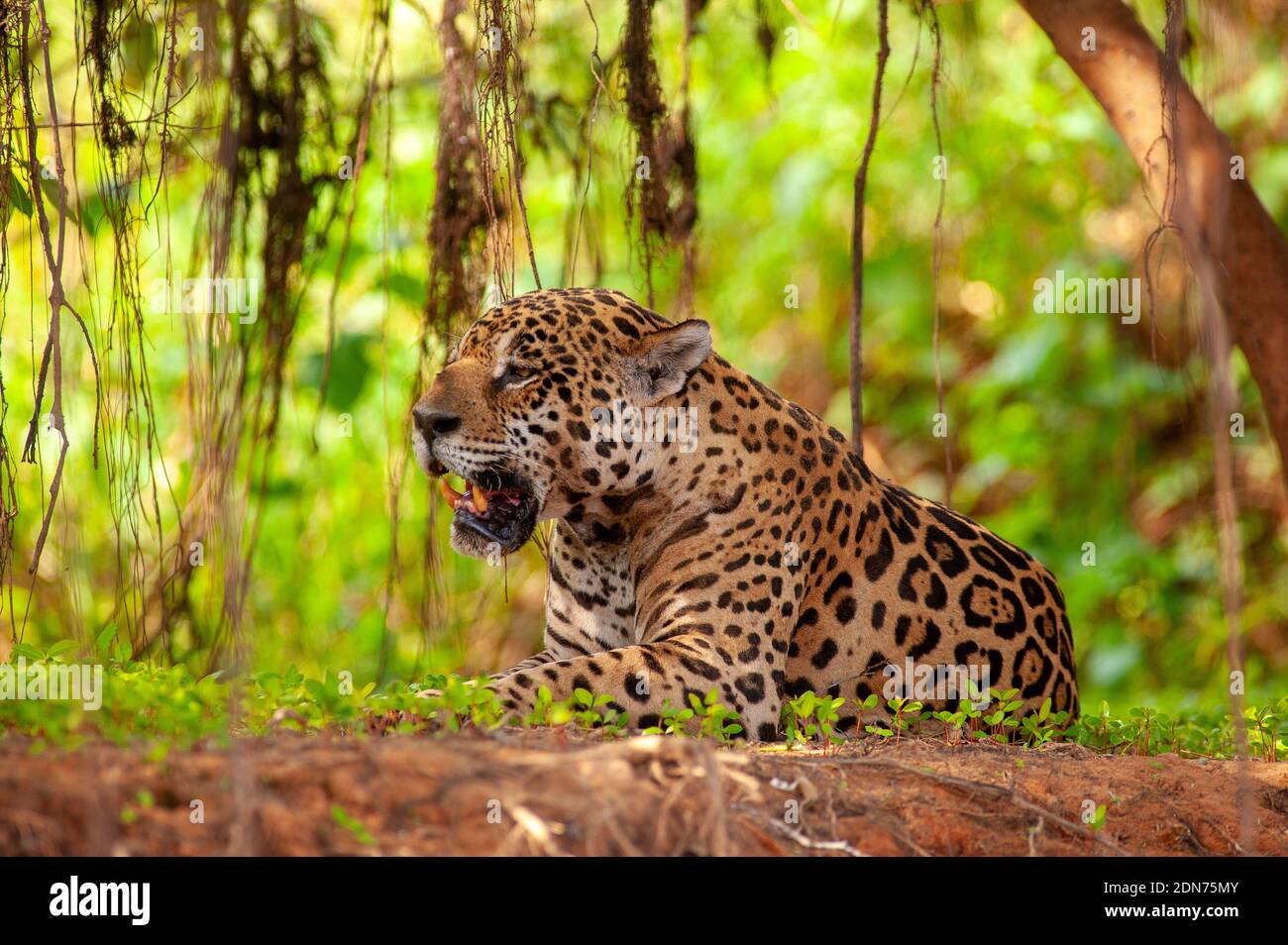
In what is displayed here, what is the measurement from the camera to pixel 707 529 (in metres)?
6.65

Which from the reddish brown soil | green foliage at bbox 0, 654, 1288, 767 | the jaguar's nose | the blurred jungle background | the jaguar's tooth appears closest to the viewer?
the reddish brown soil

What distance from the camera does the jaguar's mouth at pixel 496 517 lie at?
6574 mm

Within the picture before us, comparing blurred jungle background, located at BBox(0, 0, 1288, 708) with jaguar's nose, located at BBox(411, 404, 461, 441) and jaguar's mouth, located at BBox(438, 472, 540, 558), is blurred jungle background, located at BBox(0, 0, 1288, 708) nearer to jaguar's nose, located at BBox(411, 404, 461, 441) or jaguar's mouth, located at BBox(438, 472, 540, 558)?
jaguar's mouth, located at BBox(438, 472, 540, 558)

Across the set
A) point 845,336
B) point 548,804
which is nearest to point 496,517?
point 548,804

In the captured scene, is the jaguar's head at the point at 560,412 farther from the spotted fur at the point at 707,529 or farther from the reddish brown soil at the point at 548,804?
the reddish brown soil at the point at 548,804

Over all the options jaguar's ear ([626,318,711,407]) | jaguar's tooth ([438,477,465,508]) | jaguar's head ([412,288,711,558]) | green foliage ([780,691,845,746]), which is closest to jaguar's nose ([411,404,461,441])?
jaguar's head ([412,288,711,558])

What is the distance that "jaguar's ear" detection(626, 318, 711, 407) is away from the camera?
652cm

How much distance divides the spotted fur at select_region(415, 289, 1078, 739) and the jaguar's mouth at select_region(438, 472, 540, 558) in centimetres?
3

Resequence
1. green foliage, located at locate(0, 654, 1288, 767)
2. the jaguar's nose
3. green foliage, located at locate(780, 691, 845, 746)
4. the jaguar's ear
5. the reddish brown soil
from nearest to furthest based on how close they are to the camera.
A: 1. the reddish brown soil
2. green foliage, located at locate(0, 654, 1288, 767)
3. green foliage, located at locate(780, 691, 845, 746)
4. the jaguar's nose
5. the jaguar's ear

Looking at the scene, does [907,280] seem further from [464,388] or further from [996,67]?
[464,388]

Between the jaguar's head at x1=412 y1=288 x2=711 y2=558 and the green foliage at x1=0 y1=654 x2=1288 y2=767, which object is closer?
the green foliage at x1=0 y1=654 x2=1288 y2=767
